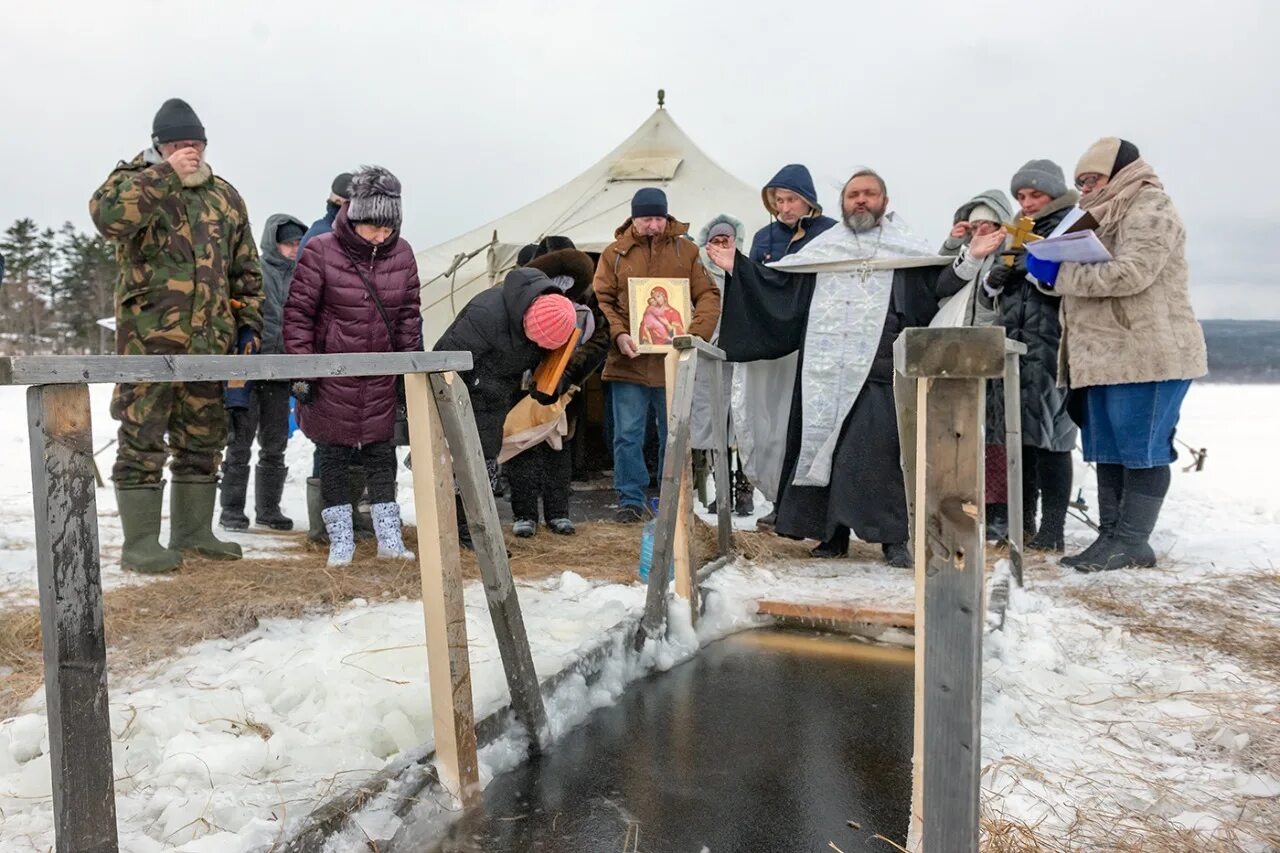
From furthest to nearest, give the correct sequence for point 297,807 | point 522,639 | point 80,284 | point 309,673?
1. point 80,284
2. point 309,673
3. point 522,639
4. point 297,807

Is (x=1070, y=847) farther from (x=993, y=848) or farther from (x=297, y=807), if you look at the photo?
(x=297, y=807)

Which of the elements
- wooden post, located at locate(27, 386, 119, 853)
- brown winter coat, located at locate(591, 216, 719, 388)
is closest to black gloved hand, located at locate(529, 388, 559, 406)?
brown winter coat, located at locate(591, 216, 719, 388)

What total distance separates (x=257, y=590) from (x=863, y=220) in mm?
3290

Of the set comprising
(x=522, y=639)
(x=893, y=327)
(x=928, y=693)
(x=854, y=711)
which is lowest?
(x=854, y=711)

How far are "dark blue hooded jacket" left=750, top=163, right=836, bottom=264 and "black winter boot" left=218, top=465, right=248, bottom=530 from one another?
10.4 feet

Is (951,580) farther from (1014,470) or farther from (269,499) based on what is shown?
(269,499)

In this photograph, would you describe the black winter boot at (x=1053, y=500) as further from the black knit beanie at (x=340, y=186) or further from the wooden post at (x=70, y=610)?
the wooden post at (x=70, y=610)

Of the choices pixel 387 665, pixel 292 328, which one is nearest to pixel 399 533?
pixel 292 328

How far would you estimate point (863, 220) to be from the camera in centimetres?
463

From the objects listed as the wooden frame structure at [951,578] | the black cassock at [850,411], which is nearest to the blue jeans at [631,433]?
the black cassock at [850,411]

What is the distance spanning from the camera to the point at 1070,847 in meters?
1.76

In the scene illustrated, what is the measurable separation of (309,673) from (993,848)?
176cm

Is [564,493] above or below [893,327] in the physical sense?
below

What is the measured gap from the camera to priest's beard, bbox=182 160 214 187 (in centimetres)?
398
